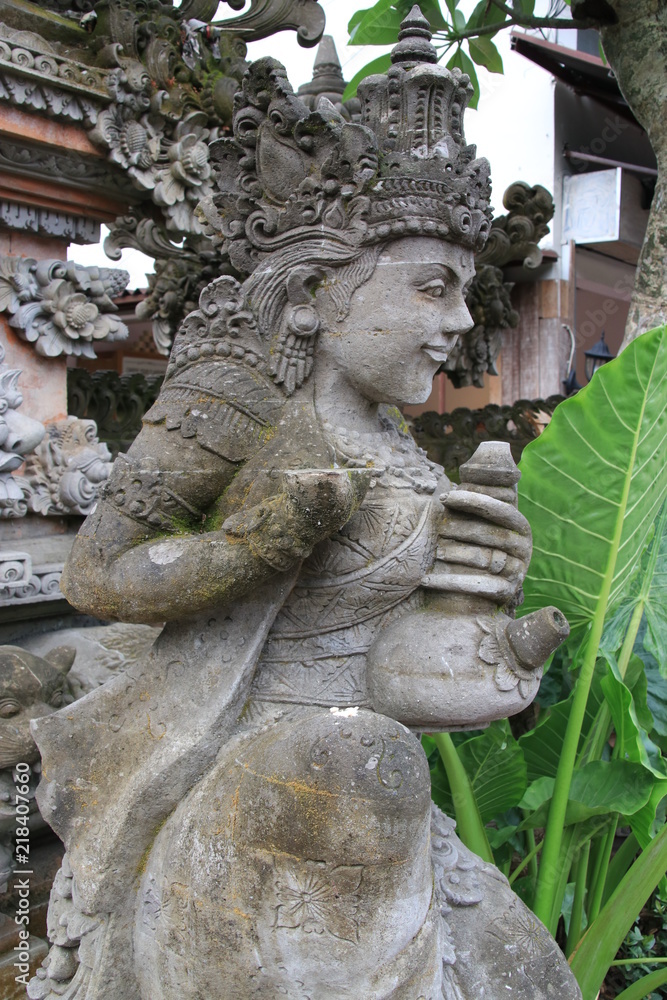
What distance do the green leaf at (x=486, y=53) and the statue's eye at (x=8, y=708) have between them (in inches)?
153

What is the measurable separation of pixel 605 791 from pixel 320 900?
1.45 metres

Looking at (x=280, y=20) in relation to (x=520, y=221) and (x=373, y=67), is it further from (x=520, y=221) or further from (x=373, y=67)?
(x=520, y=221)

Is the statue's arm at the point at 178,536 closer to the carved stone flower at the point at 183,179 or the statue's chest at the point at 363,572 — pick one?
the statue's chest at the point at 363,572

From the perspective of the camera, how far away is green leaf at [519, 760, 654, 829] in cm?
261

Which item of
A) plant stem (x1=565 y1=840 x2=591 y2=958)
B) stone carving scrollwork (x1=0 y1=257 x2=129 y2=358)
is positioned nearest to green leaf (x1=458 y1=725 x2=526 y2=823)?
plant stem (x1=565 y1=840 x2=591 y2=958)

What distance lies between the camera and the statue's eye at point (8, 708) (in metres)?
2.61

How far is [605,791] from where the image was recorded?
271cm

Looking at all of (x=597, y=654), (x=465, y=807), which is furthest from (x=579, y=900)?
(x=597, y=654)

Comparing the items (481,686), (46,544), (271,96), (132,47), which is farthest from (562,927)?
(132,47)

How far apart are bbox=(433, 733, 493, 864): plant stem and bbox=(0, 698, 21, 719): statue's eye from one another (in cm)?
135

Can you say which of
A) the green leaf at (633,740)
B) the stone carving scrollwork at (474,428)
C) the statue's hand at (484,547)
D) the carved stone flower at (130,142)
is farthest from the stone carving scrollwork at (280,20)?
the green leaf at (633,740)

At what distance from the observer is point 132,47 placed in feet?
11.6

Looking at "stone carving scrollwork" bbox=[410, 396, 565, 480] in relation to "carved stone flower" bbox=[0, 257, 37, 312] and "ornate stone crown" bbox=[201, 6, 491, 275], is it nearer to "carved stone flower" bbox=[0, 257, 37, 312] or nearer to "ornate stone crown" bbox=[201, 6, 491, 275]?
"carved stone flower" bbox=[0, 257, 37, 312]

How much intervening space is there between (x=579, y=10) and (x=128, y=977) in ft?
13.1
